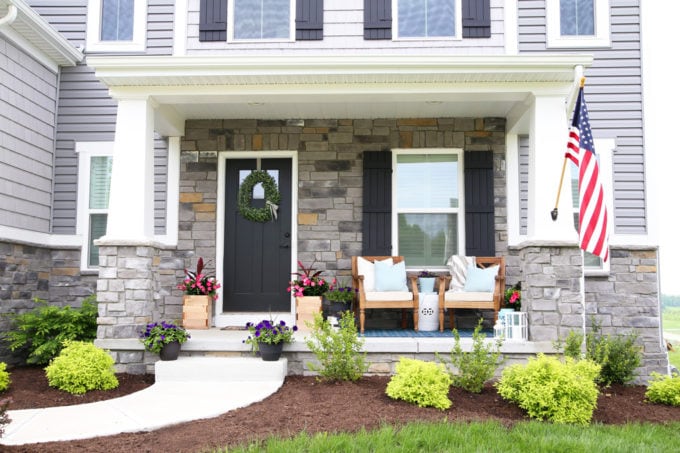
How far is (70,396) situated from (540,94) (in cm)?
493

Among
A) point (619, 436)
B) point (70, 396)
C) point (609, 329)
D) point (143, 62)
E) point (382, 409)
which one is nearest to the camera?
point (619, 436)

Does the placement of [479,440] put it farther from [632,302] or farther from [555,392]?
[632,302]

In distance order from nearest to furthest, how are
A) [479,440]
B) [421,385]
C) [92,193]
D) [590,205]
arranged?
[479,440]
[421,385]
[590,205]
[92,193]

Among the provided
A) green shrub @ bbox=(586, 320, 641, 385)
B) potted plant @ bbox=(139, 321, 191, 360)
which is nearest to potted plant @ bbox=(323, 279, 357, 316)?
potted plant @ bbox=(139, 321, 191, 360)

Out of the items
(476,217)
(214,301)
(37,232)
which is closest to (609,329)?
(476,217)

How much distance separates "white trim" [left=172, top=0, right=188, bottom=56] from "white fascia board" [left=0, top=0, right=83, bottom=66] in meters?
1.21

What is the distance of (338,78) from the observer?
5.61 meters

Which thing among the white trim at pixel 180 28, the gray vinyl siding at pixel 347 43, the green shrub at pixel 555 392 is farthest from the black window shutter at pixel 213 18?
the green shrub at pixel 555 392

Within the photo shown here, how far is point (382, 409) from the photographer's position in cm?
408

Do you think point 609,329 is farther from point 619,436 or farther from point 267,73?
point 267,73

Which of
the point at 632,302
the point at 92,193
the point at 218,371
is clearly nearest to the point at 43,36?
the point at 92,193

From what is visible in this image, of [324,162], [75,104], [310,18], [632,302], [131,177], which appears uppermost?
[310,18]

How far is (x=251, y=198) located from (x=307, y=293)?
138cm

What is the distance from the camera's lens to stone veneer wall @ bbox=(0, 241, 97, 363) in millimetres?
6293
